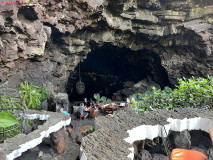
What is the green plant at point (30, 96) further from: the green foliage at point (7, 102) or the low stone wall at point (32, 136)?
the low stone wall at point (32, 136)

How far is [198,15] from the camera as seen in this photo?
15516 millimetres

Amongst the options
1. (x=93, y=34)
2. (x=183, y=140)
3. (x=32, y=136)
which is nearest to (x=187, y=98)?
(x=183, y=140)

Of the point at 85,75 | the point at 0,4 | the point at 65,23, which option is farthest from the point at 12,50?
the point at 85,75

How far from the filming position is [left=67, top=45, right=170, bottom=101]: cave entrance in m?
20.2

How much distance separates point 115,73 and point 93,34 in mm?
10059

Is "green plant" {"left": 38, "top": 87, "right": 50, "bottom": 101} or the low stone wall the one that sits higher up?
"green plant" {"left": 38, "top": 87, "right": 50, "bottom": 101}

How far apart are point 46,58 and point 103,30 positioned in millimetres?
5575

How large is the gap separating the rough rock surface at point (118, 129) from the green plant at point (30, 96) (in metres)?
7.16

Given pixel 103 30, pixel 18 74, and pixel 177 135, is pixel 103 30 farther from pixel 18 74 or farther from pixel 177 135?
pixel 177 135

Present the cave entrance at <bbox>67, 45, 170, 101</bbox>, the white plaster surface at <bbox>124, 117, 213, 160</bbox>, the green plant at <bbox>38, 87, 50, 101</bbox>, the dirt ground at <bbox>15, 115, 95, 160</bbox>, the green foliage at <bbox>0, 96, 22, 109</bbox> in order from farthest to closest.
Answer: the cave entrance at <bbox>67, 45, 170, 101</bbox>, the green plant at <bbox>38, 87, 50, 101</bbox>, the green foliage at <bbox>0, 96, 22, 109</bbox>, the dirt ground at <bbox>15, 115, 95, 160</bbox>, the white plaster surface at <bbox>124, 117, 213, 160</bbox>

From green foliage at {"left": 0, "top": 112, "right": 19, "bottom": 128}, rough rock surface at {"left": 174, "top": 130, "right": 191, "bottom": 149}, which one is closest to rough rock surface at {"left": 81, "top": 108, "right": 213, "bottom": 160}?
rough rock surface at {"left": 174, "top": 130, "right": 191, "bottom": 149}

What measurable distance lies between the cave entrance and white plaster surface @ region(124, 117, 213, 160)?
616 inches

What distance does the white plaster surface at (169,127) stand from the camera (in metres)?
3.90

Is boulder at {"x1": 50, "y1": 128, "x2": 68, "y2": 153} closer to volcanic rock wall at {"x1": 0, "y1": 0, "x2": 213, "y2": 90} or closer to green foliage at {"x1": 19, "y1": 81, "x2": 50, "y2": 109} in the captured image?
green foliage at {"x1": 19, "y1": 81, "x2": 50, "y2": 109}
